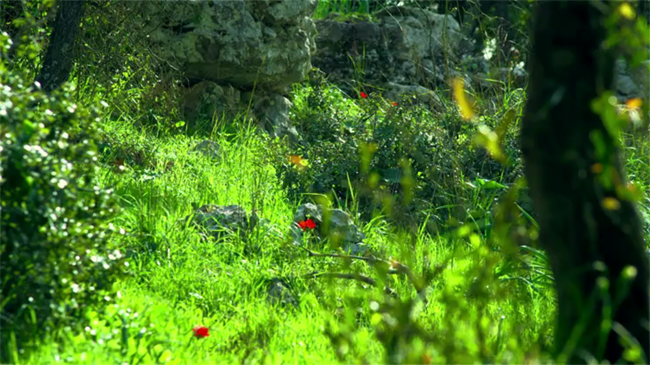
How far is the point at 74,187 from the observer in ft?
9.53

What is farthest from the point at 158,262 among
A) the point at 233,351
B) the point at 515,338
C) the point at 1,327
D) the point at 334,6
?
the point at 334,6

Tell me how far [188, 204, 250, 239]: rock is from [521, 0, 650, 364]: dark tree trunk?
2.63 m

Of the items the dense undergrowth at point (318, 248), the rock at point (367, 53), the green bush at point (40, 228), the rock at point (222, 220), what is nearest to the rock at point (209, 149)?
the dense undergrowth at point (318, 248)

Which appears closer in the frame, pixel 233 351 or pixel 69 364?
pixel 69 364

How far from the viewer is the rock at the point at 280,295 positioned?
12.7 ft

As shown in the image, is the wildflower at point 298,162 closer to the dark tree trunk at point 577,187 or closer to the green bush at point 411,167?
the green bush at point 411,167

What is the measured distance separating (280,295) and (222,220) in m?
0.89

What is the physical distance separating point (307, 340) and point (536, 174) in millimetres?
1644

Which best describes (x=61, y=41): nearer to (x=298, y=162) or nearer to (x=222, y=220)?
(x=222, y=220)

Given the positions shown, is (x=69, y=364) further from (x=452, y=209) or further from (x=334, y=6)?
(x=334, y=6)

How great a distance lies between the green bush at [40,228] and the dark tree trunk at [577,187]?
1.67 metres

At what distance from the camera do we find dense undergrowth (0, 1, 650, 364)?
8.16ft

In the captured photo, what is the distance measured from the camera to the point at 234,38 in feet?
24.9

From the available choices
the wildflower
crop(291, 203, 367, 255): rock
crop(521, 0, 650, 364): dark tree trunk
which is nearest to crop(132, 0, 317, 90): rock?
the wildflower
